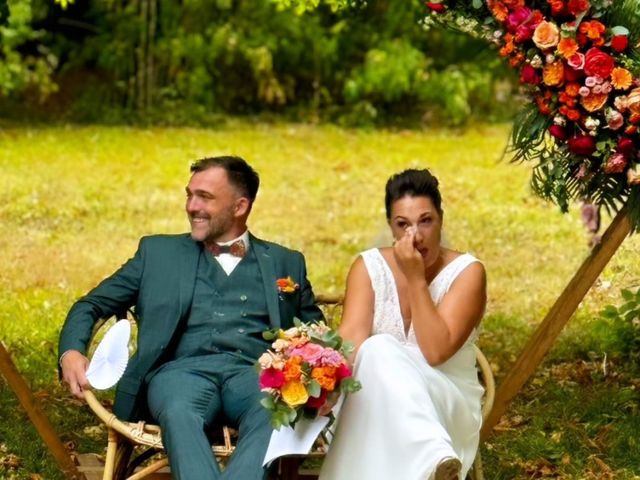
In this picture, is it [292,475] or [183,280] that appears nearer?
[292,475]

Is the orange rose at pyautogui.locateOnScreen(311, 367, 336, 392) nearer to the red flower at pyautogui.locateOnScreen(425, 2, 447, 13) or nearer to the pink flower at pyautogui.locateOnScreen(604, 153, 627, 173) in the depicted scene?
the pink flower at pyautogui.locateOnScreen(604, 153, 627, 173)

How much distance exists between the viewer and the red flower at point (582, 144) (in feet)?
14.7

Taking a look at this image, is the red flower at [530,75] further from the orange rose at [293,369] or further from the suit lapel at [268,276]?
the orange rose at [293,369]

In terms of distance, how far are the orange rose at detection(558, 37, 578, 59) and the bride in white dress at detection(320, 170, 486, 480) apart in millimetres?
588

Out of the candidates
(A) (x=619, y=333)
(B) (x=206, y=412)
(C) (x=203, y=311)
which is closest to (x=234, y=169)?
(C) (x=203, y=311)

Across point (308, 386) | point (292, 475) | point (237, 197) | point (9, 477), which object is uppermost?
point (237, 197)

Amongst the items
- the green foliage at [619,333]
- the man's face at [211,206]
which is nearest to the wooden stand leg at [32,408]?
the man's face at [211,206]

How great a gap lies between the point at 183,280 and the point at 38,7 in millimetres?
9460

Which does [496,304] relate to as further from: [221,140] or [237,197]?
[221,140]

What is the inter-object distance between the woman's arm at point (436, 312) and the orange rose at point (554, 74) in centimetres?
71

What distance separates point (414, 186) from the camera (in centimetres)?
439

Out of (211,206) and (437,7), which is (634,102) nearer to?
(437,7)

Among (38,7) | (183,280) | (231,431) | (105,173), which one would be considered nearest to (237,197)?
(183,280)

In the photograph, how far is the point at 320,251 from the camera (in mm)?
9227
